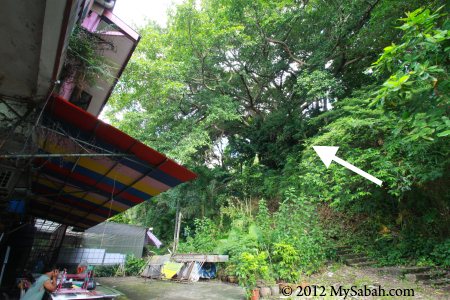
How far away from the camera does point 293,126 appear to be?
11.7 m

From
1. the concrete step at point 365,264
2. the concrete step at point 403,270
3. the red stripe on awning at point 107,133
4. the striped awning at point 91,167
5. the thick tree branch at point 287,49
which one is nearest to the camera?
the red stripe on awning at point 107,133

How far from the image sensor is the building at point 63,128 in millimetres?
2459

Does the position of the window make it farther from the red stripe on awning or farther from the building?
the red stripe on awning

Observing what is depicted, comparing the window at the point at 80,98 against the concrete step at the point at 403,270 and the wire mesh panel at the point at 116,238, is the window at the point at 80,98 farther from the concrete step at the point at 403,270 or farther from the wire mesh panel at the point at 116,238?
the concrete step at the point at 403,270

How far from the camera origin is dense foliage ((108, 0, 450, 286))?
19.1ft

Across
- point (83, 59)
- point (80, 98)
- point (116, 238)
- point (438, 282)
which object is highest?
point (80, 98)

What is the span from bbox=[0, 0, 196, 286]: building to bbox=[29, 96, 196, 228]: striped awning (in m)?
0.01

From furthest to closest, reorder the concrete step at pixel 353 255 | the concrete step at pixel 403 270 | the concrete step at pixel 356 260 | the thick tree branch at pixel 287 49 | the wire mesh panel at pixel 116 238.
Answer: the thick tree branch at pixel 287 49
the wire mesh panel at pixel 116 238
the concrete step at pixel 353 255
the concrete step at pixel 356 260
the concrete step at pixel 403 270

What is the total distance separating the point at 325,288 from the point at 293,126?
731 cm

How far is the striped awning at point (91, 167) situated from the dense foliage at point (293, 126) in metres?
2.42

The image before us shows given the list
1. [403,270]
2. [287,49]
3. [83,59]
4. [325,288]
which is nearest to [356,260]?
[403,270]

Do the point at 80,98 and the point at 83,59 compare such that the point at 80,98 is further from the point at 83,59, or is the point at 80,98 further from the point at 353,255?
the point at 353,255

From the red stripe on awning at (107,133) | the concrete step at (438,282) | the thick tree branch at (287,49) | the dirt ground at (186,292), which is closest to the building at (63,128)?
the red stripe on awning at (107,133)

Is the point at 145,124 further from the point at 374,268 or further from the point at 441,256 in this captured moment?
the point at 441,256
